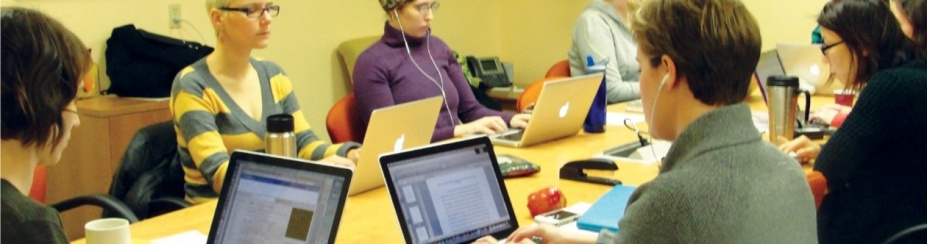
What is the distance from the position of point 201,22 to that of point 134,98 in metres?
0.59

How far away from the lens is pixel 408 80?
3.77m

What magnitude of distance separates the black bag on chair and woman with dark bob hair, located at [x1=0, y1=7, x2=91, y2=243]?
254 cm

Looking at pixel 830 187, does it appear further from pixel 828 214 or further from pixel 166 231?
pixel 166 231

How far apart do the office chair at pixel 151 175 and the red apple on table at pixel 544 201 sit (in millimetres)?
1014

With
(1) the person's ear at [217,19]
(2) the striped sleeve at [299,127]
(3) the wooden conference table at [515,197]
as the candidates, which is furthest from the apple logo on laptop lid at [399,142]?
(1) the person's ear at [217,19]

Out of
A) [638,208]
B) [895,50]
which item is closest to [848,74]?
[895,50]

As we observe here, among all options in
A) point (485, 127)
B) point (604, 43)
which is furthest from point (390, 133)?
point (604, 43)

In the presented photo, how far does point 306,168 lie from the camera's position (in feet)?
6.02

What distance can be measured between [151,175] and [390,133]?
803mm

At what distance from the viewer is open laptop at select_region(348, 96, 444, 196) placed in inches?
97.6

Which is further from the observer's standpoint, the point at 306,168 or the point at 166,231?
the point at 166,231

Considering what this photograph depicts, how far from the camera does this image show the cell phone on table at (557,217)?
228cm

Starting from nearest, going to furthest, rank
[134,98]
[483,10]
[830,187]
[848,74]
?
[830,187], [848,74], [134,98], [483,10]

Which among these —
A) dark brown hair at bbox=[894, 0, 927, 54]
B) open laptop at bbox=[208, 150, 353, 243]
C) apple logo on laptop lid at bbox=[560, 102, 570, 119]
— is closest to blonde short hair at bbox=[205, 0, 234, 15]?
apple logo on laptop lid at bbox=[560, 102, 570, 119]
